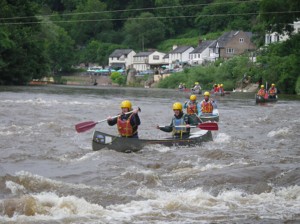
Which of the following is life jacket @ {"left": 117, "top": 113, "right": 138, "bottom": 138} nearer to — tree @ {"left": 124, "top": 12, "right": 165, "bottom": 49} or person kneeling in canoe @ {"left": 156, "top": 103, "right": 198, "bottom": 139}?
person kneeling in canoe @ {"left": 156, "top": 103, "right": 198, "bottom": 139}

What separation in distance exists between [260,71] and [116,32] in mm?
75179

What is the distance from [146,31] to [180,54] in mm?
19518

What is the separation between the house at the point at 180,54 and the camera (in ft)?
303

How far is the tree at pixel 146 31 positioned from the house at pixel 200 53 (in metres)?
20.5

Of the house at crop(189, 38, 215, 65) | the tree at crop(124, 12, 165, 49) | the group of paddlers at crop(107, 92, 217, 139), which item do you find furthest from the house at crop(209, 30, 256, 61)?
the group of paddlers at crop(107, 92, 217, 139)

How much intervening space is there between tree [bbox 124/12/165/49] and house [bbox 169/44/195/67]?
15049 mm

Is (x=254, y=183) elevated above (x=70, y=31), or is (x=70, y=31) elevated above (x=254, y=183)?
(x=70, y=31)

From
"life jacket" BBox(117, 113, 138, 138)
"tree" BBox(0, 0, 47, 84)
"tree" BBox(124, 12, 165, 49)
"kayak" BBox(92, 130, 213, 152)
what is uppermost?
"tree" BBox(124, 12, 165, 49)

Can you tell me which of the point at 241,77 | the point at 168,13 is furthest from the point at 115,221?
the point at 168,13

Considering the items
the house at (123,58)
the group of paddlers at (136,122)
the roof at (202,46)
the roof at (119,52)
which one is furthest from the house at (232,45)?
the group of paddlers at (136,122)

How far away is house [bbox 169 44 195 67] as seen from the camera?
92.4 metres

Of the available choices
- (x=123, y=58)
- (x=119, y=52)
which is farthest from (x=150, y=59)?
(x=119, y=52)

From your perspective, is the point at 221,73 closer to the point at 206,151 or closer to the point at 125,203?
the point at 206,151

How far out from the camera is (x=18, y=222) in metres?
6.62
